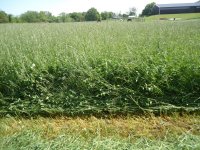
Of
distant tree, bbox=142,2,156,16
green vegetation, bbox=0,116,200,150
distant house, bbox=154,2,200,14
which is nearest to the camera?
green vegetation, bbox=0,116,200,150

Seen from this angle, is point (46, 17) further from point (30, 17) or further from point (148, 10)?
point (148, 10)

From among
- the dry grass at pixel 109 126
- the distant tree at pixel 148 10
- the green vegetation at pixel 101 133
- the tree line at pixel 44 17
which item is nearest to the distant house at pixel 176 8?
the distant tree at pixel 148 10

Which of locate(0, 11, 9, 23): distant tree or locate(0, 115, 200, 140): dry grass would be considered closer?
locate(0, 115, 200, 140): dry grass

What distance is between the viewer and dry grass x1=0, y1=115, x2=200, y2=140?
3.74 metres

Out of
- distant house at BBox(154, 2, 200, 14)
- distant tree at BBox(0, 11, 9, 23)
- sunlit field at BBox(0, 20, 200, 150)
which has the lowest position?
sunlit field at BBox(0, 20, 200, 150)

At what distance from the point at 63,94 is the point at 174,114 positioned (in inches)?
81.3

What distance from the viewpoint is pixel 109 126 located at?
3.97 meters

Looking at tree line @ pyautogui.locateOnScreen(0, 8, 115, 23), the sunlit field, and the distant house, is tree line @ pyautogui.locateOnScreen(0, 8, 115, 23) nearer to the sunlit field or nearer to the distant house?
the distant house

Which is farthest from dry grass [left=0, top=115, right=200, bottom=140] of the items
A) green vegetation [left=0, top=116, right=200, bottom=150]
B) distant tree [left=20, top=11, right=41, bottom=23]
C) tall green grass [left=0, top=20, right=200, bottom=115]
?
distant tree [left=20, top=11, right=41, bottom=23]

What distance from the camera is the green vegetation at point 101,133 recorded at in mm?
3258

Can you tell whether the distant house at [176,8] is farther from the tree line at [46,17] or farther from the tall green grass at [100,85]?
the tall green grass at [100,85]

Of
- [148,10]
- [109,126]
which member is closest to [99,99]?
[109,126]

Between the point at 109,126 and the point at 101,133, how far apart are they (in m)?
0.23

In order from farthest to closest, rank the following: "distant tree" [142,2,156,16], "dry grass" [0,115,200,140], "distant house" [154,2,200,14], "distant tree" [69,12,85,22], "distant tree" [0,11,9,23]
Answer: "distant tree" [142,2,156,16] → "distant house" [154,2,200,14] → "distant tree" [69,12,85,22] → "distant tree" [0,11,9,23] → "dry grass" [0,115,200,140]
